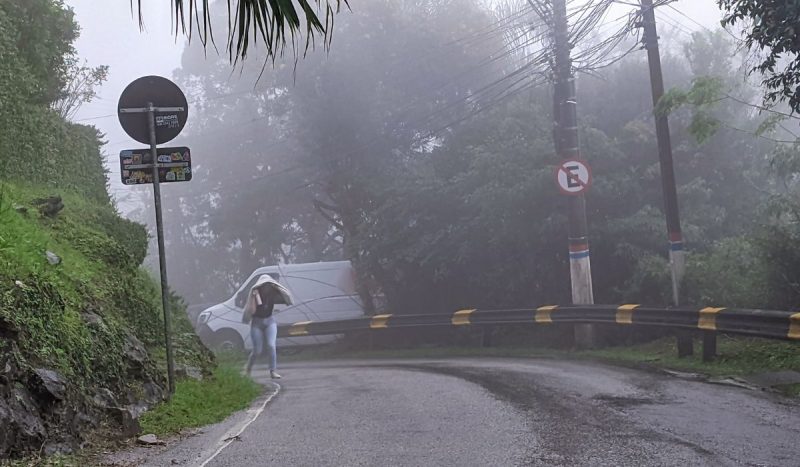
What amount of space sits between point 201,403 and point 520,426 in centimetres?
354

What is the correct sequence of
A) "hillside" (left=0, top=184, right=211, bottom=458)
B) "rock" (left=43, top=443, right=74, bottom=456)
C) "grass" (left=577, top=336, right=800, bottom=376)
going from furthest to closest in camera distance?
"grass" (left=577, top=336, right=800, bottom=376) → "hillside" (left=0, top=184, right=211, bottom=458) → "rock" (left=43, top=443, right=74, bottom=456)

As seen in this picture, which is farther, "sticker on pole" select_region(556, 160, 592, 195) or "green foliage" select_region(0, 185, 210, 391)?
"sticker on pole" select_region(556, 160, 592, 195)

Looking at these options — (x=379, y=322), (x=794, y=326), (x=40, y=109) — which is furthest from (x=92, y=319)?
(x=379, y=322)

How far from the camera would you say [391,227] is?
24.9 metres

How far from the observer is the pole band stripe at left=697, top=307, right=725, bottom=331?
43.0ft

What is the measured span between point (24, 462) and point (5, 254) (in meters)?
2.17

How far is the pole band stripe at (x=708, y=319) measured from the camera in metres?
13.1

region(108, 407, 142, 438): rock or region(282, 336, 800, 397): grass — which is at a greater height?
region(108, 407, 142, 438): rock

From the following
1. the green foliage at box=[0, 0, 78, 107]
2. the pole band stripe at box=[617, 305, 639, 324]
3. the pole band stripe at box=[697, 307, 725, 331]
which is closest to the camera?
the green foliage at box=[0, 0, 78, 107]

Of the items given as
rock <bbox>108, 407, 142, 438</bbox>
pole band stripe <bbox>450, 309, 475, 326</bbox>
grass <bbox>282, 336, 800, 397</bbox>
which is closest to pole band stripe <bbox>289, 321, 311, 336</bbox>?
grass <bbox>282, 336, 800, 397</bbox>

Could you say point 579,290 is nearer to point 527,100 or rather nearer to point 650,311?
point 650,311

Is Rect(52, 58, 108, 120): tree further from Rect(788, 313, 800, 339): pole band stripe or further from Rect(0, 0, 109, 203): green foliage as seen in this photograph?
Rect(788, 313, 800, 339): pole band stripe

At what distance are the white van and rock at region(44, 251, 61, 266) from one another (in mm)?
16622

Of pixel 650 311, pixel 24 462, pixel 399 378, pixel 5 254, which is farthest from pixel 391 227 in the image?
pixel 24 462
